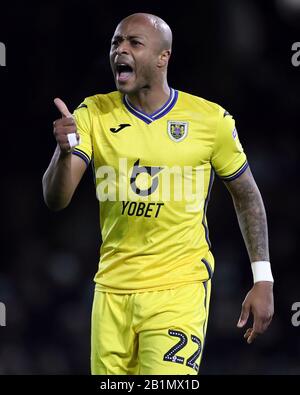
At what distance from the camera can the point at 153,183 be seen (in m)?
4.60

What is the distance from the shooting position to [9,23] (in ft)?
25.9

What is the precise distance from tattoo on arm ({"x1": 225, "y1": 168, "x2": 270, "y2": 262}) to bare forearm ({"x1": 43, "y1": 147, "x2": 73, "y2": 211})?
0.95 meters

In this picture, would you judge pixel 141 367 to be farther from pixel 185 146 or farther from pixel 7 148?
pixel 7 148

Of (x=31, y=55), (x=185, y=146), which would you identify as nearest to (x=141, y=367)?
→ (x=185, y=146)

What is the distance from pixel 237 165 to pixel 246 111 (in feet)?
10.8

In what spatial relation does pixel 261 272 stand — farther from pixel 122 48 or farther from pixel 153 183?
pixel 122 48

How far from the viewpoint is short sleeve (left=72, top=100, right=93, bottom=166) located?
4535mm

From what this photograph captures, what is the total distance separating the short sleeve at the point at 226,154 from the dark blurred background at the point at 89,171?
9.74 feet

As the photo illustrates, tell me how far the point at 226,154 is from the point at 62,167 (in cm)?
99

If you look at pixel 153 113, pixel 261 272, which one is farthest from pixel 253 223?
pixel 153 113
